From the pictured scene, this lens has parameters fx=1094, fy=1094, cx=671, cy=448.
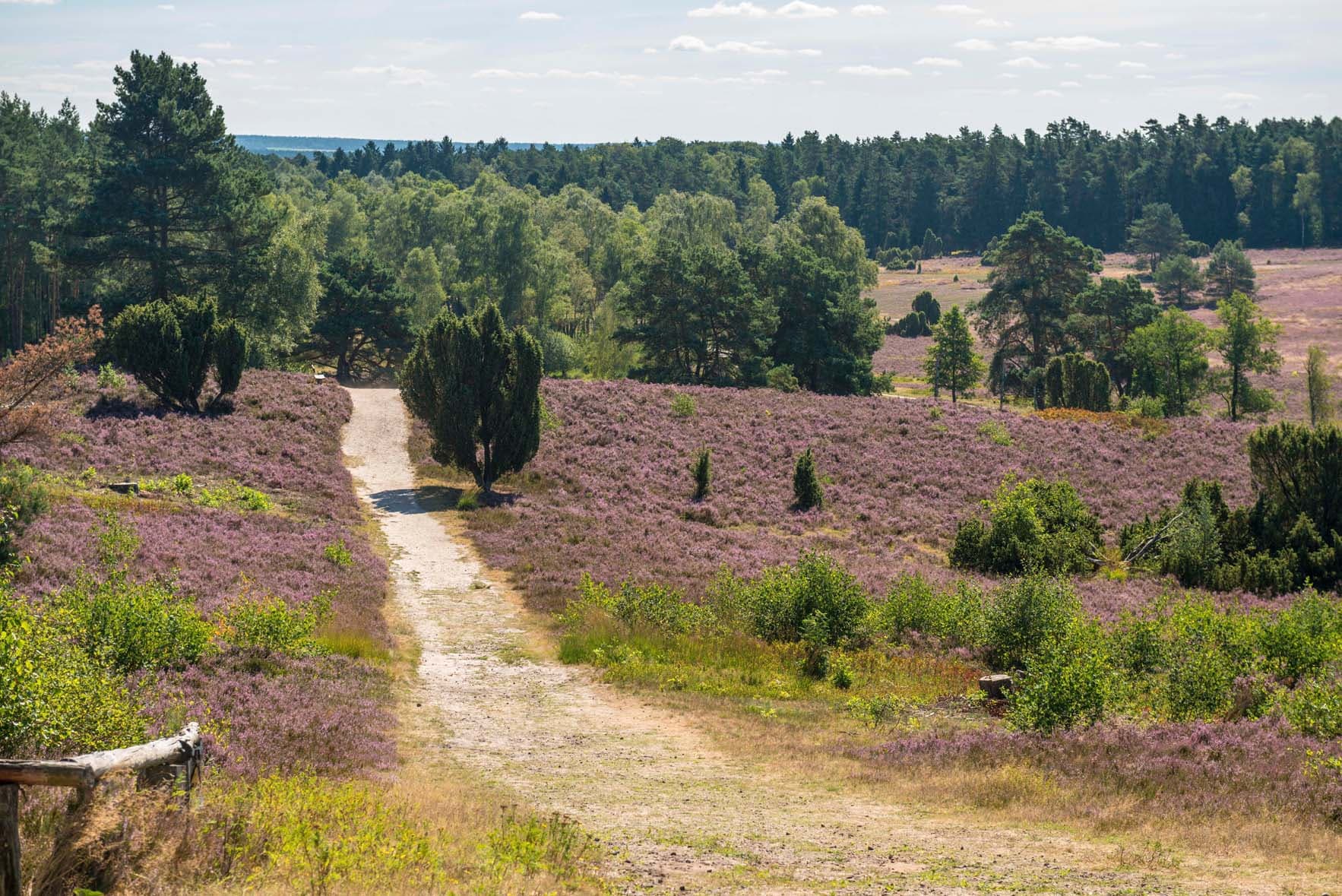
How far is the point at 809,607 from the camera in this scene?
22891 mm

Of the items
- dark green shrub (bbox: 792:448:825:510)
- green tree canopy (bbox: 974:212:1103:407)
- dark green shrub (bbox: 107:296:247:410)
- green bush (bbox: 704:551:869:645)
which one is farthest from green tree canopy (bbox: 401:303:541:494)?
green tree canopy (bbox: 974:212:1103:407)

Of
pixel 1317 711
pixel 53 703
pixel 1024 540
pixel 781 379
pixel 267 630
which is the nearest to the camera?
pixel 53 703

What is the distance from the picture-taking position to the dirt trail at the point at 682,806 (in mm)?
10531

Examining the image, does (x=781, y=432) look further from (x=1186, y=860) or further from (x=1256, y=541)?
(x=1186, y=860)

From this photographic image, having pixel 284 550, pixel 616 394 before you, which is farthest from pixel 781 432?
pixel 284 550

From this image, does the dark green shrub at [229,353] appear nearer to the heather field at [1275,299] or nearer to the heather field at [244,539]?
the heather field at [244,539]

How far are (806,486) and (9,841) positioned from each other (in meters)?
36.6

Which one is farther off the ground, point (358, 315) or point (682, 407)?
point (358, 315)

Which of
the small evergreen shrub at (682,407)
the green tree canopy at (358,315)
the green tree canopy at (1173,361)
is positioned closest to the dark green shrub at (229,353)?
the small evergreen shrub at (682,407)

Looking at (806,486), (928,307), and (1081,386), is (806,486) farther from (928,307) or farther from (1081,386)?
(928,307)

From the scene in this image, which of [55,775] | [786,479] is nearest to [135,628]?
[55,775]

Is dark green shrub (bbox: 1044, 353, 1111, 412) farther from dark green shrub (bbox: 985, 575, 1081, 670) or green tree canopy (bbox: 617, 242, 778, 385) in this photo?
dark green shrub (bbox: 985, 575, 1081, 670)

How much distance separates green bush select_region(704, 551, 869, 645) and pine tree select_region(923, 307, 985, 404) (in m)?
58.6

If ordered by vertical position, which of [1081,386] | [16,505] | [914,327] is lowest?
[16,505]
